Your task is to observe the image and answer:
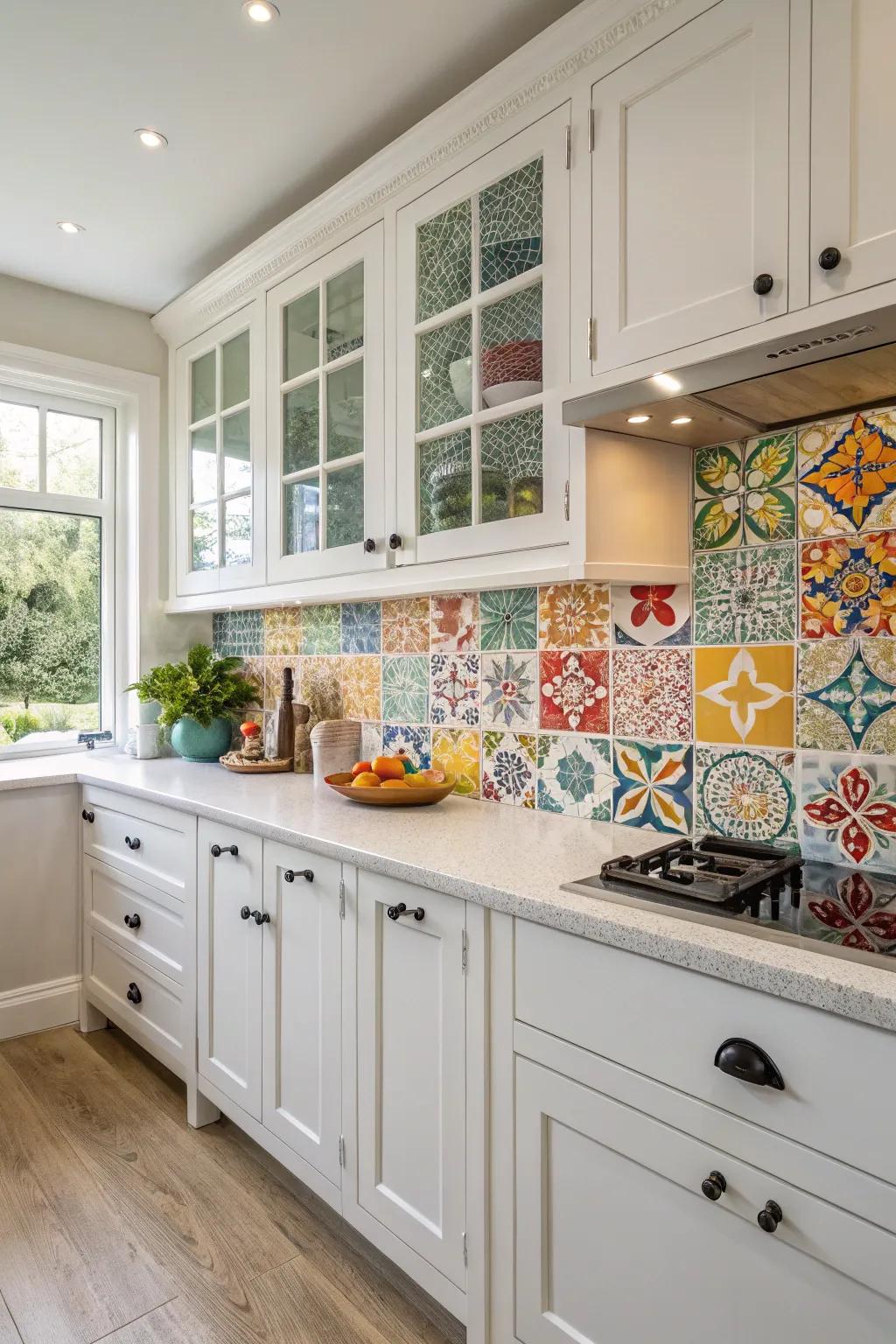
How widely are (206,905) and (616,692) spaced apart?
1165 millimetres

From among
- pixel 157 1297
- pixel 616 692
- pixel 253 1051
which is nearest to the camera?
pixel 157 1297

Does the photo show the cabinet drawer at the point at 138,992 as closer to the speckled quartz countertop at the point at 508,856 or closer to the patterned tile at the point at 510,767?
the speckled quartz countertop at the point at 508,856

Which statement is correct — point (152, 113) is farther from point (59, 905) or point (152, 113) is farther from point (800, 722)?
point (59, 905)

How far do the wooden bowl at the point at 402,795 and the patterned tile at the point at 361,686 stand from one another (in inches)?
Answer: 19.3

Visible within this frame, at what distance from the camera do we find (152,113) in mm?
2018

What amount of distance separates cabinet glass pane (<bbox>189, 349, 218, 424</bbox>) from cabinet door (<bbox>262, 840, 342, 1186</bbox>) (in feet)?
5.64

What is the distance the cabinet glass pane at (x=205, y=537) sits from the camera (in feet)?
9.26

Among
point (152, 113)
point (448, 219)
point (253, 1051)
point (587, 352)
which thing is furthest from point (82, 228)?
point (253, 1051)

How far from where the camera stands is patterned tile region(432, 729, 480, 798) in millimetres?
2125

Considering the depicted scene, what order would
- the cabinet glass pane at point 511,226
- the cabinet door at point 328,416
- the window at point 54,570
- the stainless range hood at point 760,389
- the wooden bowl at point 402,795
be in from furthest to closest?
the window at point 54,570
the cabinet door at point 328,416
the wooden bowl at point 402,795
the cabinet glass pane at point 511,226
the stainless range hood at point 760,389

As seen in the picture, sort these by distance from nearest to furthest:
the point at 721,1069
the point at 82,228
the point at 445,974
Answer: the point at 721,1069, the point at 445,974, the point at 82,228

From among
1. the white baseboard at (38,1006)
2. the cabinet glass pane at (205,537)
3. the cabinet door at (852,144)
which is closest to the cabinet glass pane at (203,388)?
the cabinet glass pane at (205,537)

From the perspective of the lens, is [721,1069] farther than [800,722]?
No

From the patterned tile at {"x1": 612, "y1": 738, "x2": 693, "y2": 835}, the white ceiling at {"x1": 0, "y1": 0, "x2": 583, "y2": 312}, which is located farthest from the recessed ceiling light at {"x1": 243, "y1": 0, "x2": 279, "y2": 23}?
the patterned tile at {"x1": 612, "y1": 738, "x2": 693, "y2": 835}
